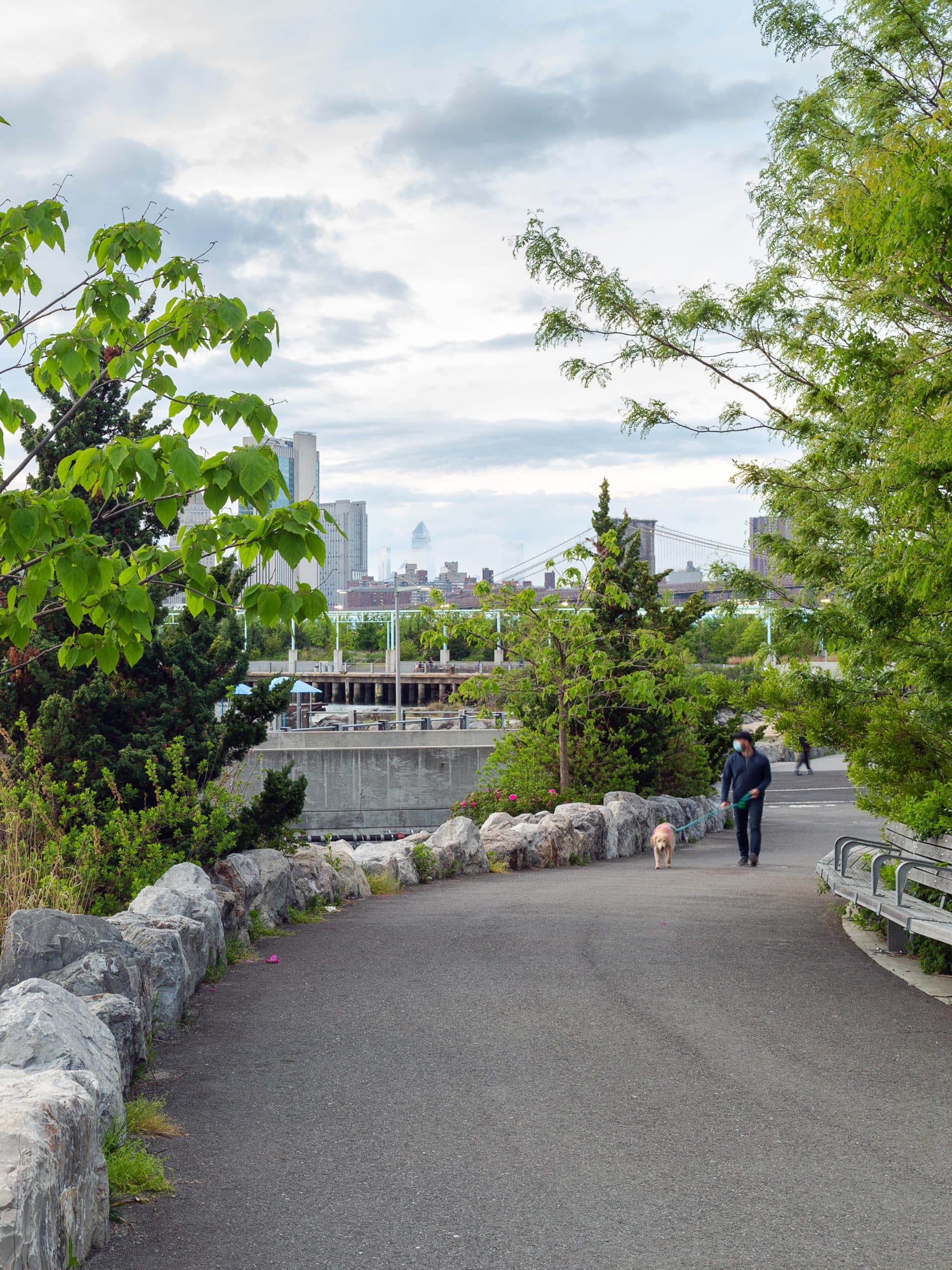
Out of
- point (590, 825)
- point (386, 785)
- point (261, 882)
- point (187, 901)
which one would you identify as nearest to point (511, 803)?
point (590, 825)

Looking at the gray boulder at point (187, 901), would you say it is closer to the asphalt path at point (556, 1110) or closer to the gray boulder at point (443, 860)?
the asphalt path at point (556, 1110)

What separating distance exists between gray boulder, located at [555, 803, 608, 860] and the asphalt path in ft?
22.3

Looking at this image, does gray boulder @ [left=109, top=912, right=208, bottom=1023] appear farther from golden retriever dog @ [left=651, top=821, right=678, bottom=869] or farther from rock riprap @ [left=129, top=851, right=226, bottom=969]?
golden retriever dog @ [left=651, top=821, right=678, bottom=869]

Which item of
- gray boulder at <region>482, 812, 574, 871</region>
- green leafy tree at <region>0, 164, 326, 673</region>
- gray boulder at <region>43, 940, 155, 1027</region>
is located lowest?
gray boulder at <region>482, 812, 574, 871</region>

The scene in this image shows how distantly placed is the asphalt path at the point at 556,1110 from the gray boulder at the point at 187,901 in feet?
1.23

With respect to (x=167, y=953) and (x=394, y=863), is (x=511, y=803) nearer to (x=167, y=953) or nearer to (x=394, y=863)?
(x=394, y=863)

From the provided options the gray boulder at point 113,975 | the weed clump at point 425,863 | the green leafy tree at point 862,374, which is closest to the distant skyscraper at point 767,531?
the green leafy tree at point 862,374

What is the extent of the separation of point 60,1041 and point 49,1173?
1.01 m

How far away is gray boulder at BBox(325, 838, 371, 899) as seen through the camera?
11.5 meters

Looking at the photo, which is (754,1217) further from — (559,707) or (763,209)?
(559,707)

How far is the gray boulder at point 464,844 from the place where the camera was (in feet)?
45.6

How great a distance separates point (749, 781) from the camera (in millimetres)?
14359

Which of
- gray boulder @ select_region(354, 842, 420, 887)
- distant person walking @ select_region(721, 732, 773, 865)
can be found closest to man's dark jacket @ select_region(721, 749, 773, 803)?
distant person walking @ select_region(721, 732, 773, 865)

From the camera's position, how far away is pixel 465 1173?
4.48m
